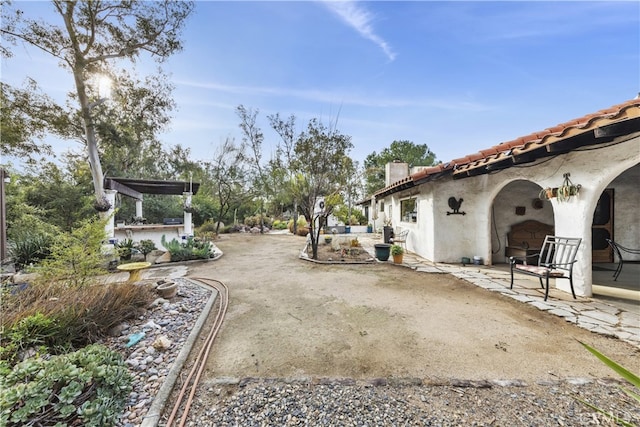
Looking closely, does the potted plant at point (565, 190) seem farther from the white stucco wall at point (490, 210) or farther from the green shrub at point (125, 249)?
the green shrub at point (125, 249)

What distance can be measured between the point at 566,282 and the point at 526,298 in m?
1.02

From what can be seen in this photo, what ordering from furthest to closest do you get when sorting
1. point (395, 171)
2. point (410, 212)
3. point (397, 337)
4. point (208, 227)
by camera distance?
point (208, 227), point (395, 171), point (410, 212), point (397, 337)

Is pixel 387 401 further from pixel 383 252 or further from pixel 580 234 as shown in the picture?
pixel 383 252

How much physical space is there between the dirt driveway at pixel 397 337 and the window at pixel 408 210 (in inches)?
165

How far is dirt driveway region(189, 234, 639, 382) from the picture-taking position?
96.7 inches

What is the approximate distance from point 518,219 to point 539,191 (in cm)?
93

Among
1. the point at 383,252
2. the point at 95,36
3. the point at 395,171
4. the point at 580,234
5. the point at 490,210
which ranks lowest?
the point at 383,252

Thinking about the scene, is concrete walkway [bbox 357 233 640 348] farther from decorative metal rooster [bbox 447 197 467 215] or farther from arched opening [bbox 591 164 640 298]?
arched opening [bbox 591 164 640 298]

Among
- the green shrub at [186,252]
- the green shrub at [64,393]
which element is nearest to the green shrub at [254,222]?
the green shrub at [186,252]

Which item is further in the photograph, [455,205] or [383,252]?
[383,252]

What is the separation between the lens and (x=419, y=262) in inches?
291

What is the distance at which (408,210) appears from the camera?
1022 centimetres

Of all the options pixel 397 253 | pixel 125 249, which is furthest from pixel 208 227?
pixel 397 253

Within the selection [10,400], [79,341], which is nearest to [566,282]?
[10,400]
